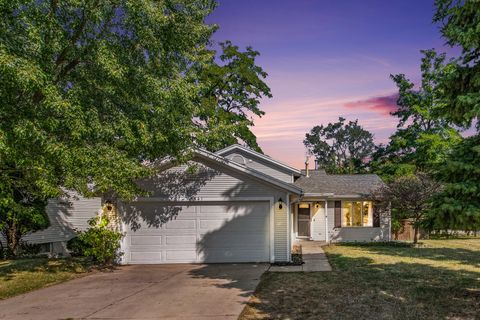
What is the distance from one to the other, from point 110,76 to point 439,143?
26.6 metres

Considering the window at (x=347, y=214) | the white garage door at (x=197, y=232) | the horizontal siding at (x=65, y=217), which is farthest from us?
the window at (x=347, y=214)

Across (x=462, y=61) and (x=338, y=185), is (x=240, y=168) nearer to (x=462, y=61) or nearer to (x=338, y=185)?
(x=462, y=61)

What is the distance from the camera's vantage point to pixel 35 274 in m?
12.5

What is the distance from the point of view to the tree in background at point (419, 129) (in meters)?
29.8

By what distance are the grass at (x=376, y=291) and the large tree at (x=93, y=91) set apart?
551 centimetres

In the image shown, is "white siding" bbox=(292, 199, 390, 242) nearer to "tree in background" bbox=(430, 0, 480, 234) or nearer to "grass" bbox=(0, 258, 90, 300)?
"grass" bbox=(0, 258, 90, 300)

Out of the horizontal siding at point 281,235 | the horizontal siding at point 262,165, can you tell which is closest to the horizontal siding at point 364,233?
the horizontal siding at point 262,165

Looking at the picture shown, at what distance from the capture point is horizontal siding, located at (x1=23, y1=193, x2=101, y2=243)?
21.0m

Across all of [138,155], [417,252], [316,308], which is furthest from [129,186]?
[417,252]

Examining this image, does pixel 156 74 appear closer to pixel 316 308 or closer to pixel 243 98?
pixel 316 308

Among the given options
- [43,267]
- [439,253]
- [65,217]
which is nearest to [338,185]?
[439,253]

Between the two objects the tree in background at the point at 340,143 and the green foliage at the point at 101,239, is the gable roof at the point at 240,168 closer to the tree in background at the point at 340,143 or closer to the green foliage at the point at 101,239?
the green foliage at the point at 101,239

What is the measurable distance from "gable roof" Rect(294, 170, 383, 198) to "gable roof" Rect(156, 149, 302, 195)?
795 cm

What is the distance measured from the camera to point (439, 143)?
2956 centimetres
